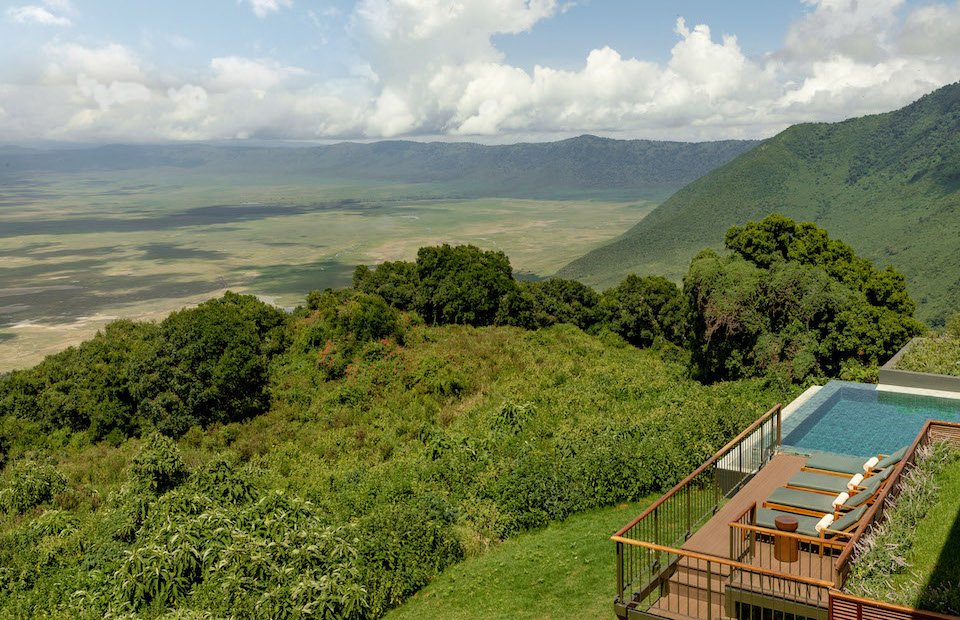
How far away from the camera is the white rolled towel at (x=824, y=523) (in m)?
8.64

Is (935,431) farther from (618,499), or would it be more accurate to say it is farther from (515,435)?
(515,435)

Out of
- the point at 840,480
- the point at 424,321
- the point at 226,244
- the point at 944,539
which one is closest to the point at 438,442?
the point at 840,480

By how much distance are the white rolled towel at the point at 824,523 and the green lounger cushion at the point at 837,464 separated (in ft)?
8.03

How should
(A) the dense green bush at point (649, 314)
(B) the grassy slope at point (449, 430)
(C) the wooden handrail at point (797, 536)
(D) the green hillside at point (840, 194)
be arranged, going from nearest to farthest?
(C) the wooden handrail at point (797, 536) → (B) the grassy slope at point (449, 430) → (A) the dense green bush at point (649, 314) → (D) the green hillside at point (840, 194)

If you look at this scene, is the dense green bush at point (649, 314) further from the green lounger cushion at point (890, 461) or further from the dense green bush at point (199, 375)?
the green lounger cushion at point (890, 461)

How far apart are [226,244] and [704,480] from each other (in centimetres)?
19179

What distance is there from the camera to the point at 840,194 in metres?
142

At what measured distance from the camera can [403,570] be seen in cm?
1245

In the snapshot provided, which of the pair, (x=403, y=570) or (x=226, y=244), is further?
(x=226, y=244)

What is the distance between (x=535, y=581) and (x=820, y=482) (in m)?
4.61

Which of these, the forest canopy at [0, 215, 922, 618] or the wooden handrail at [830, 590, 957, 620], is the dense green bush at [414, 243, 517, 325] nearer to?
the forest canopy at [0, 215, 922, 618]

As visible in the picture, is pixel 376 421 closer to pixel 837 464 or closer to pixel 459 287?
pixel 459 287

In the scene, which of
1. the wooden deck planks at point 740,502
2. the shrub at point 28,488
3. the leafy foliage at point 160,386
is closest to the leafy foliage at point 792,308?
the wooden deck planks at point 740,502

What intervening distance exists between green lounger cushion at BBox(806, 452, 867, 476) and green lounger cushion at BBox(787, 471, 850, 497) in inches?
11.0
